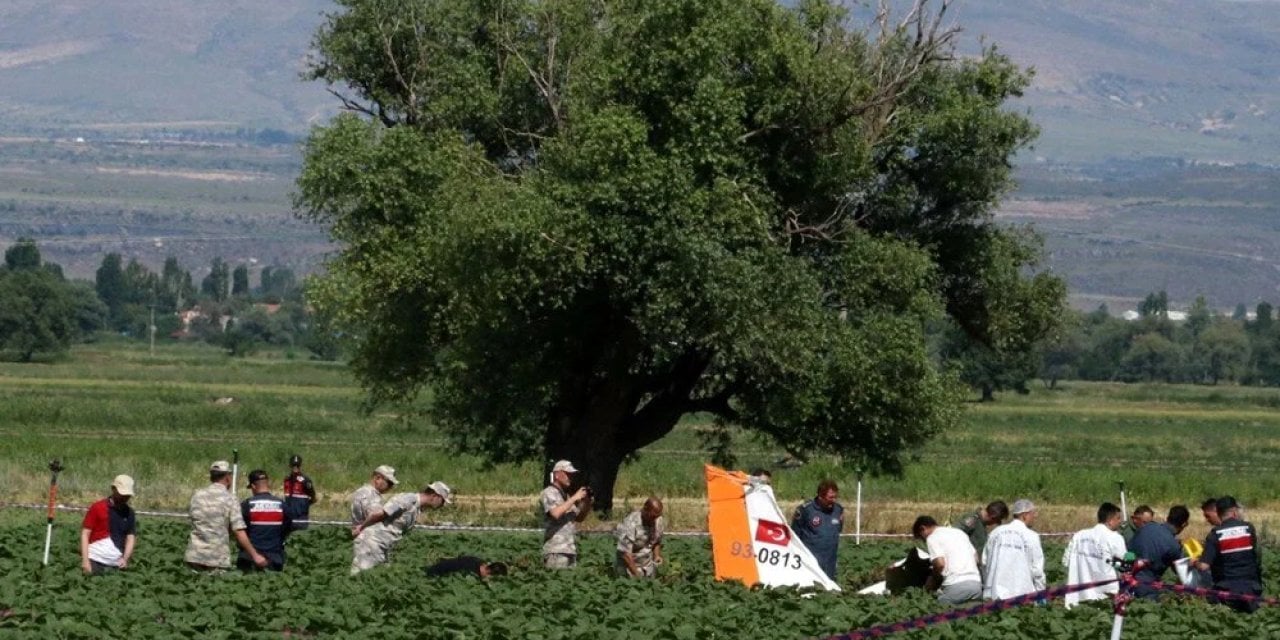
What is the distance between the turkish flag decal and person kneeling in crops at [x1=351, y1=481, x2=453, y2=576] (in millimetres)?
3367

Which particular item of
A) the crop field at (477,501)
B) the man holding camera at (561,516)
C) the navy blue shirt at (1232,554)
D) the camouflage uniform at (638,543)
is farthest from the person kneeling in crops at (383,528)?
the navy blue shirt at (1232,554)

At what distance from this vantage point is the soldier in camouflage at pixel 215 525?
73.9 feet

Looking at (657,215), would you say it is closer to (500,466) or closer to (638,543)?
(638,543)

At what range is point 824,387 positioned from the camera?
122 feet

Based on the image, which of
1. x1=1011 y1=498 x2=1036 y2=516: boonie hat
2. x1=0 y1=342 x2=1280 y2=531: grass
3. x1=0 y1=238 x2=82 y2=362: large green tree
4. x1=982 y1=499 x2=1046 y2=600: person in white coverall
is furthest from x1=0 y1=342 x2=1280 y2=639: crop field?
x1=0 y1=238 x2=82 y2=362: large green tree

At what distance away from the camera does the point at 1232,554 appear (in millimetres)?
22328

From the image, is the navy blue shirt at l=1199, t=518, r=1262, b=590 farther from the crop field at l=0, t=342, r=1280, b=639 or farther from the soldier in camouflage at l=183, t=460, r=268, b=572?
the soldier in camouflage at l=183, t=460, r=268, b=572

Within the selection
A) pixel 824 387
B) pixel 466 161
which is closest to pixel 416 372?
pixel 466 161

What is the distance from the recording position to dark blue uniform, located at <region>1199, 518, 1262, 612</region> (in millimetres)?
22219

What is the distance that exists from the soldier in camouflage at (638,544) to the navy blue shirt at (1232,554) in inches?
227

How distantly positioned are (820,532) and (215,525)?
6.61 m

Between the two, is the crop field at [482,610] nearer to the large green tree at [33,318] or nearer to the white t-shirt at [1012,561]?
the white t-shirt at [1012,561]

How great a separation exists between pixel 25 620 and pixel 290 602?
242 cm

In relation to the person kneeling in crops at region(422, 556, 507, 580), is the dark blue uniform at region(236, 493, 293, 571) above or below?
above
